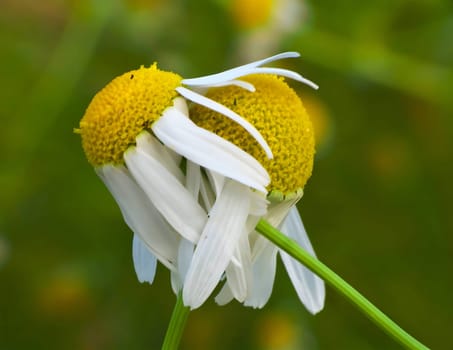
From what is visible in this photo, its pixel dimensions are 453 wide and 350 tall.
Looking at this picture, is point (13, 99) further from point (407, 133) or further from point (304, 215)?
point (407, 133)

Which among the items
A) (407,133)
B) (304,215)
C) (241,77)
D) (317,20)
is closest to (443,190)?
(407,133)

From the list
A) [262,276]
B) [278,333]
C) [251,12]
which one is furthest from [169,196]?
[251,12]

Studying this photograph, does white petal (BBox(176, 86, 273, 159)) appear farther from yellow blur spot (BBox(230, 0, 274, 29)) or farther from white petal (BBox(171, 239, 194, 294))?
yellow blur spot (BBox(230, 0, 274, 29))

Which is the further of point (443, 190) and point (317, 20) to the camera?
point (317, 20)

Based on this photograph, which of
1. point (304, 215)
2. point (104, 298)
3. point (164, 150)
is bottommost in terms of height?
point (104, 298)

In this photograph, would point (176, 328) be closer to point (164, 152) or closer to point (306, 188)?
point (164, 152)

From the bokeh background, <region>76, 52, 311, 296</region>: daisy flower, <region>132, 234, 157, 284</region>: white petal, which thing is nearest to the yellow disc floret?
<region>76, 52, 311, 296</region>: daisy flower

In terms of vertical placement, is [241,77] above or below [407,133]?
above
